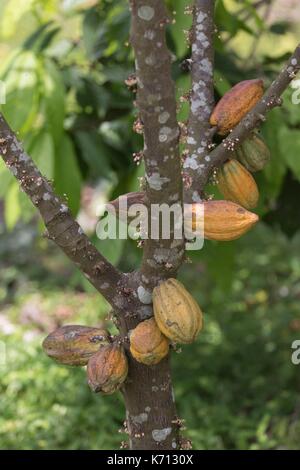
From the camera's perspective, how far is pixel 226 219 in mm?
1130

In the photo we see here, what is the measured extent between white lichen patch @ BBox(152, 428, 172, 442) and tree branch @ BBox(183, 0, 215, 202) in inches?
17.6

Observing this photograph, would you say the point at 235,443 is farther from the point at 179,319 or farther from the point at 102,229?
the point at 179,319

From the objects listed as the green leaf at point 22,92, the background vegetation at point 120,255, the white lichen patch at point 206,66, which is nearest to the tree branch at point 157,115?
the white lichen patch at point 206,66

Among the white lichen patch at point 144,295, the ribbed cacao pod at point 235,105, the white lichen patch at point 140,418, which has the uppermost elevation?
the ribbed cacao pod at point 235,105

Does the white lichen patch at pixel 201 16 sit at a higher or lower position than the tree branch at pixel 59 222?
higher

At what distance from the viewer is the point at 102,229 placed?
173 cm

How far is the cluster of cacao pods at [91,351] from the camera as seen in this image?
1203 millimetres

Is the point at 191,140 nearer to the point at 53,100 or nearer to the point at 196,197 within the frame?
the point at 196,197

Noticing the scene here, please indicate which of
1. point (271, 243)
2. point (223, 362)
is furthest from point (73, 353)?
point (271, 243)

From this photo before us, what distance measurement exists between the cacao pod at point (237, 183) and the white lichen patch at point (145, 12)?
394 mm

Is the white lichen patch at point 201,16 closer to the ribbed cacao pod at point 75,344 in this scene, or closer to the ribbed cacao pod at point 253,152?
the ribbed cacao pod at point 253,152

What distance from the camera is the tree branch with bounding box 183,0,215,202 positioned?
1.28 metres

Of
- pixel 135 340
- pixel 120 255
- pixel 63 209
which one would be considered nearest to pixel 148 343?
pixel 135 340

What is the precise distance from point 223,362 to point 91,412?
2.25 ft
